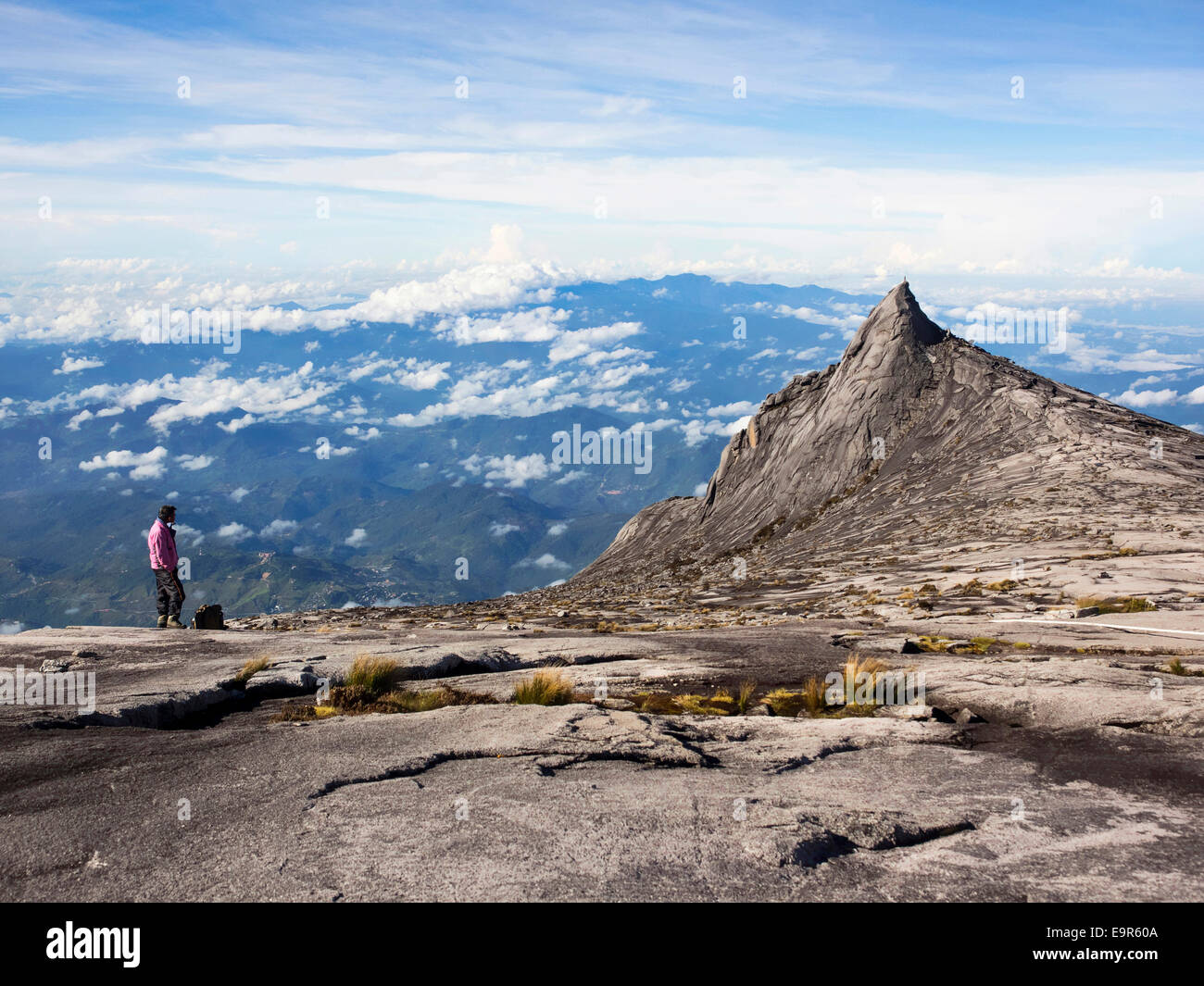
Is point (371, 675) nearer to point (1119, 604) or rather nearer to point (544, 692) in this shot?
point (544, 692)

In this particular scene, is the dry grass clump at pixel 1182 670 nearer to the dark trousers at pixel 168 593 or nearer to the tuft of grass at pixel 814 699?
the tuft of grass at pixel 814 699

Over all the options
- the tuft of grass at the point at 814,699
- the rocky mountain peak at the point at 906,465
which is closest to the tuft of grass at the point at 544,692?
the tuft of grass at the point at 814,699

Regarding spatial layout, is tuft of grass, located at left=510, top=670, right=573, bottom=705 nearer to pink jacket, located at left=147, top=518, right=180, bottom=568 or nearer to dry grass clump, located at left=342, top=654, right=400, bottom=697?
dry grass clump, located at left=342, top=654, right=400, bottom=697

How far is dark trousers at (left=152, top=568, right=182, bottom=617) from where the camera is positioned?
25.3 metres

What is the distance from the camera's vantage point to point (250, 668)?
15.5m

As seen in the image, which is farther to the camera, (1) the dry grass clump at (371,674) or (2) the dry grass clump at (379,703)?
(1) the dry grass clump at (371,674)

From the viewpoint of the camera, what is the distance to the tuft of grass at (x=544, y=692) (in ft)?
46.4

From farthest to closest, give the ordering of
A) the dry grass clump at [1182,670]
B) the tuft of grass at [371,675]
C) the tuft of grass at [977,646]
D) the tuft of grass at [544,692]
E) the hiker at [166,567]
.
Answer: the hiker at [166,567], the tuft of grass at [977,646], the dry grass clump at [1182,670], the tuft of grass at [371,675], the tuft of grass at [544,692]

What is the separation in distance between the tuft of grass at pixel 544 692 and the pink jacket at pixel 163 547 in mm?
16220

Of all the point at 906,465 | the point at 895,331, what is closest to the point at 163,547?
the point at 906,465

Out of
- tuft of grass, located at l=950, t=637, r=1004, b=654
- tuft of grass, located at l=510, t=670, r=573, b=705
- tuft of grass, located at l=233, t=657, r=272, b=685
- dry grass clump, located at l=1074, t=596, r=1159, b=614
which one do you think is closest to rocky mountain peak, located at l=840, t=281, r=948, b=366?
dry grass clump, located at l=1074, t=596, r=1159, b=614

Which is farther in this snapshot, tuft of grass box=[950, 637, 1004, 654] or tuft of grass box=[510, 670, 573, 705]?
tuft of grass box=[950, 637, 1004, 654]
